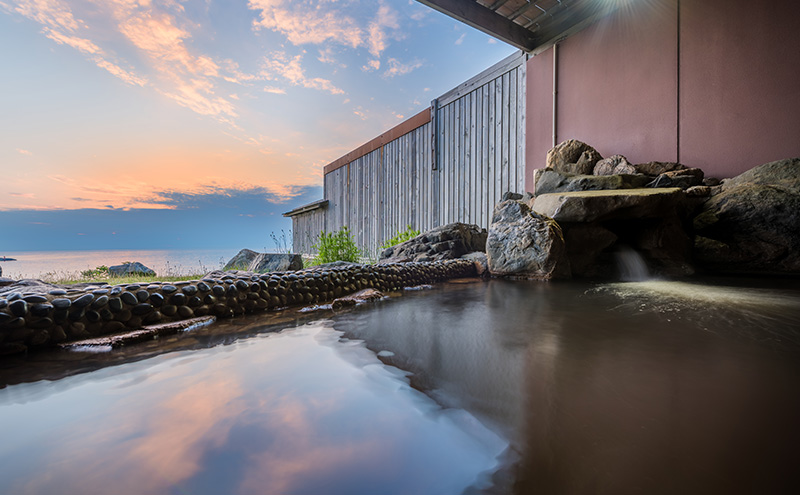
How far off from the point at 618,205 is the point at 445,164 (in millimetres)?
3789

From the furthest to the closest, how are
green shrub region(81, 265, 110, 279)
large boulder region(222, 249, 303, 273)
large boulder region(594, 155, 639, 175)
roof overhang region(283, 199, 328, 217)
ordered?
roof overhang region(283, 199, 328, 217) < green shrub region(81, 265, 110, 279) < large boulder region(222, 249, 303, 273) < large boulder region(594, 155, 639, 175)

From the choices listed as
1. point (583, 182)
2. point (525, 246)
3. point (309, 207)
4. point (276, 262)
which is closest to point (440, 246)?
point (525, 246)

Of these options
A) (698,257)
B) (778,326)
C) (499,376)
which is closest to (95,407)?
(499,376)

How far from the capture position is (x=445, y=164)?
6.32 metres

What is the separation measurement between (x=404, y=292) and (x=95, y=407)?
193cm

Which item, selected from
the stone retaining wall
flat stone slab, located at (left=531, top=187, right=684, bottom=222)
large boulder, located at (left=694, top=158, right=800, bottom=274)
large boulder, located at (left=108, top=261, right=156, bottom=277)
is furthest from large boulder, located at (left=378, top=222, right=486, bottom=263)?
large boulder, located at (left=108, top=261, right=156, bottom=277)

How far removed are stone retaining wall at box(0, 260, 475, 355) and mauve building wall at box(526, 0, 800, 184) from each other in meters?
3.99

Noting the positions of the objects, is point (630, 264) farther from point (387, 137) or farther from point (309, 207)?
point (309, 207)

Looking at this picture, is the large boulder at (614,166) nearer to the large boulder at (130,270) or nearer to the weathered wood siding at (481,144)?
the weathered wood siding at (481,144)

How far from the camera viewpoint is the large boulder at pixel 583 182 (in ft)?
11.4

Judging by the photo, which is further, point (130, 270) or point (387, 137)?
point (387, 137)

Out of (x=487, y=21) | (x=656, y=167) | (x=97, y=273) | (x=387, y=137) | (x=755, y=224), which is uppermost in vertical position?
(x=487, y=21)

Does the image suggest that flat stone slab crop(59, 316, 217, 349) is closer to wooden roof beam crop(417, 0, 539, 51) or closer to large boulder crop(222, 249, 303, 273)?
large boulder crop(222, 249, 303, 273)

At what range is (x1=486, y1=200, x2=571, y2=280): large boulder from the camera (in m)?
2.93
